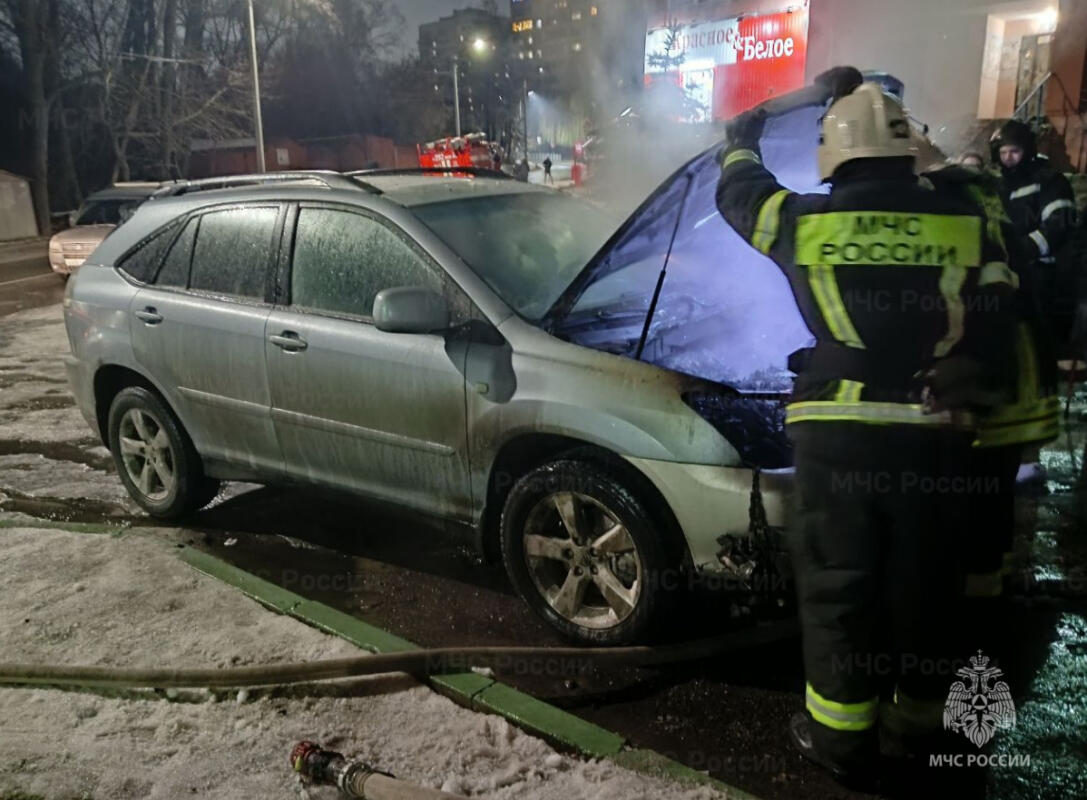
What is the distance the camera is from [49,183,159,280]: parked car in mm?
13352

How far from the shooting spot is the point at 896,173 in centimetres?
226

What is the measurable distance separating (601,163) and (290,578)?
21.7 meters

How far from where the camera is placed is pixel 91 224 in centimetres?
1391

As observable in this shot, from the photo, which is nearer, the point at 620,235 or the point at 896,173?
the point at 896,173

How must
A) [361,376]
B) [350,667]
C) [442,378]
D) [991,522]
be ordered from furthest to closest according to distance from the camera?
[361,376]
[442,378]
[350,667]
[991,522]

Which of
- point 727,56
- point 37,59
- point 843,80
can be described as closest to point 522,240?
point 843,80

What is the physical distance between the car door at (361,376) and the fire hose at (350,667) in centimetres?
65

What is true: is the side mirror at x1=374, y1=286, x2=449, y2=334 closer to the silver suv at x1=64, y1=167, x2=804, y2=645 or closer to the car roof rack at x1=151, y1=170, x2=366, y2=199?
the silver suv at x1=64, y1=167, x2=804, y2=645

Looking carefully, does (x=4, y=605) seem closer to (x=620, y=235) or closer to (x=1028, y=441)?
(x=620, y=235)

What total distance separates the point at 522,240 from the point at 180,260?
183 cm

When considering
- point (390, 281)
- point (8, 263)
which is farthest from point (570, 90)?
point (390, 281)

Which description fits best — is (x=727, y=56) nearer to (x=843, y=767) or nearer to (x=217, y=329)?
(x=217, y=329)

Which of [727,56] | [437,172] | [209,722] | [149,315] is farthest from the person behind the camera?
[727,56]

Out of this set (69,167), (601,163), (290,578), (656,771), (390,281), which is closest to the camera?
(656,771)
